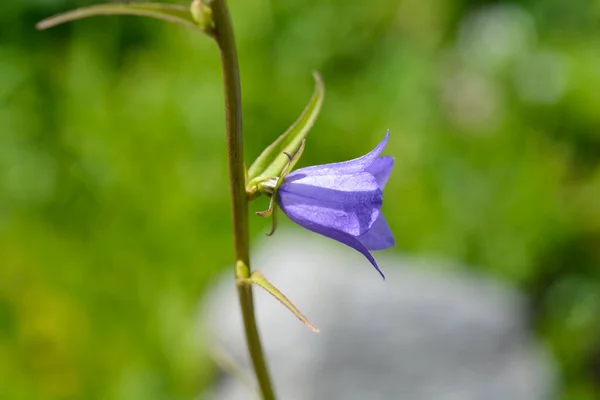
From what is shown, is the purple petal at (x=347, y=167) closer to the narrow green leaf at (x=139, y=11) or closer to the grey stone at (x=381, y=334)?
the narrow green leaf at (x=139, y=11)

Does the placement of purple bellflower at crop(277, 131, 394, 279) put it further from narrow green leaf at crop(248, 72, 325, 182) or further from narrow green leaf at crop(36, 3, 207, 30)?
narrow green leaf at crop(36, 3, 207, 30)

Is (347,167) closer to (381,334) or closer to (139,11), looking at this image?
(139,11)

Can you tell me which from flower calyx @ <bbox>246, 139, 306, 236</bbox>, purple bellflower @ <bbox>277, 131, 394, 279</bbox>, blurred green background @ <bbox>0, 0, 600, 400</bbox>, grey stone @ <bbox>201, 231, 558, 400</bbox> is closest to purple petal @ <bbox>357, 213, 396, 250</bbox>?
purple bellflower @ <bbox>277, 131, 394, 279</bbox>

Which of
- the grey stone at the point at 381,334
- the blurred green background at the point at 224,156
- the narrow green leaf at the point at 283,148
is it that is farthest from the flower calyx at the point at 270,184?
the blurred green background at the point at 224,156

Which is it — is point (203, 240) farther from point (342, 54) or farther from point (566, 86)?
point (566, 86)

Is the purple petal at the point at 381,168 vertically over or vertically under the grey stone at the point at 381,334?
over

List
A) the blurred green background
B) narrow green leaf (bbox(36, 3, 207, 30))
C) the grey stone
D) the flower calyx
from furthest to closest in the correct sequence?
1. the blurred green background
2. the grey stone
3. the flower calyx
4. narrow green leaf (bbox(36, 3, 207, 30))

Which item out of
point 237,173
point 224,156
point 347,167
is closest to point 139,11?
point 237,173
